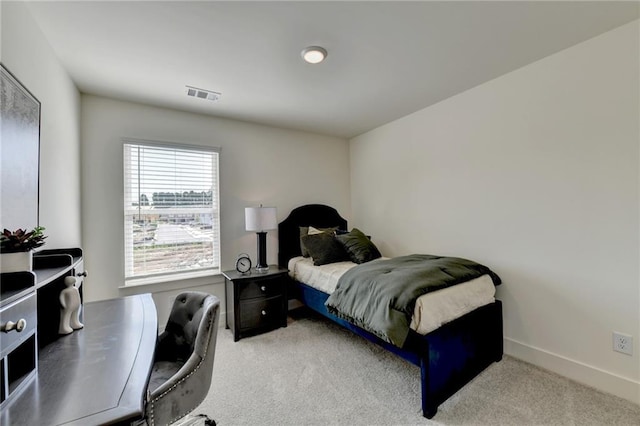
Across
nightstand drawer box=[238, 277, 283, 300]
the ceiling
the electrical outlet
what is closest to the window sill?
nightstand drawer box=[238, 277, 283, 300]

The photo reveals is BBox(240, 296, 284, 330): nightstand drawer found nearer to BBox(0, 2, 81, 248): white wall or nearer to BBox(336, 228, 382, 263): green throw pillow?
BBox(336, 228, 382, 263): green throw pillow

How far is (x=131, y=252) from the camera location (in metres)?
2.81

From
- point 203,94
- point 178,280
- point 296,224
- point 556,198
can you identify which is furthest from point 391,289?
point 203,94

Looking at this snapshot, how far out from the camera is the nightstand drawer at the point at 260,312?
2.89 m

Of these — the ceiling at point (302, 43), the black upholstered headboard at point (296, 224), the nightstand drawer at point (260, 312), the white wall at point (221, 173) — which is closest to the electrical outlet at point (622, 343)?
the ceiling at point (302, 43)

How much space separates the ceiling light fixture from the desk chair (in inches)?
69.2

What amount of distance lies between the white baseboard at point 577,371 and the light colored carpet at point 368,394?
6cm

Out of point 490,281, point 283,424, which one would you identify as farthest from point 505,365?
point 283,424

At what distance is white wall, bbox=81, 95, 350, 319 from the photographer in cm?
264

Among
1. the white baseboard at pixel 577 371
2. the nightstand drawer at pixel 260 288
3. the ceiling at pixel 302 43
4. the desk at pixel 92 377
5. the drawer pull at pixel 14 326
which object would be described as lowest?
the white baseboard at pixel 577 371

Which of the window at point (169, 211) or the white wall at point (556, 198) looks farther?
the window at point (169, 211)

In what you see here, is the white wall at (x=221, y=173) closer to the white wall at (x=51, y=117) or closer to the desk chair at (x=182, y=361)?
the white wall at (x=51, y=117)

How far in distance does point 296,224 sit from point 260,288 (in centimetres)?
102

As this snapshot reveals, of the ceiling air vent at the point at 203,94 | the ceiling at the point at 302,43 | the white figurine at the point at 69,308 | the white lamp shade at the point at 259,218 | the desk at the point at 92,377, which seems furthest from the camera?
the white lamp shade at the point at 259,218
